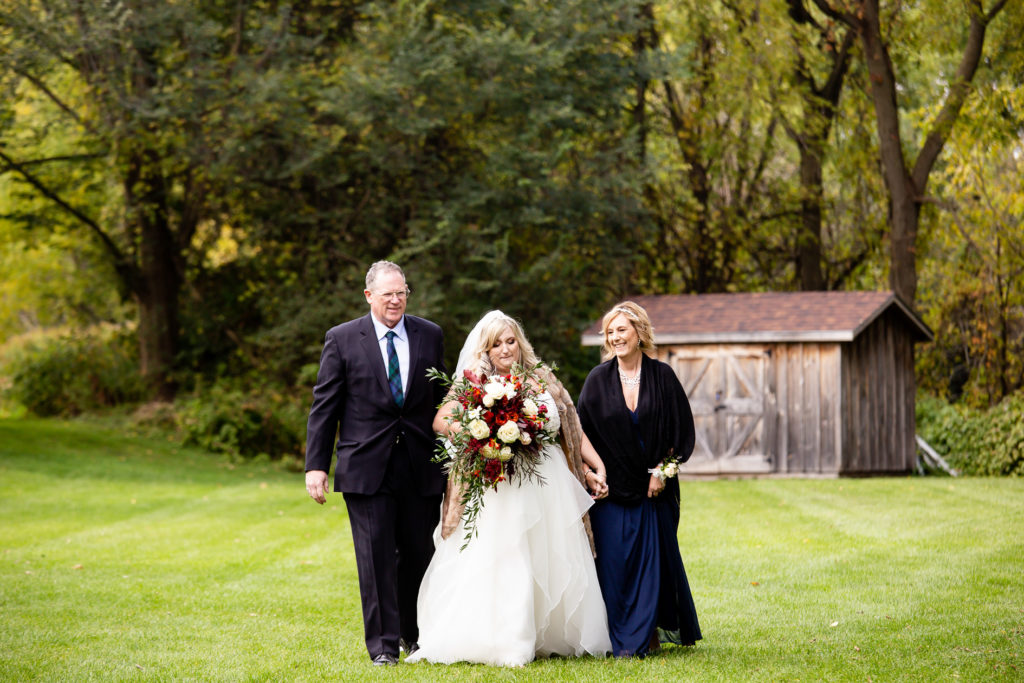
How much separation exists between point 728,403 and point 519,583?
14.1 m

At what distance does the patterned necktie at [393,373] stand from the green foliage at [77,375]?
786 inches

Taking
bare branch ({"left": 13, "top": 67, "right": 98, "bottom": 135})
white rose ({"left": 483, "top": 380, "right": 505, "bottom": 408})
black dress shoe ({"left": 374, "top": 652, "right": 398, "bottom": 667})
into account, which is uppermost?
bare branch ({"left": 13, "top": 67, "right": 98, "bottom": 135})

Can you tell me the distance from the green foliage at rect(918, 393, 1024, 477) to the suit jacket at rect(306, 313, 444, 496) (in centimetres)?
1659

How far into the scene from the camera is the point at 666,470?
6.59 meters

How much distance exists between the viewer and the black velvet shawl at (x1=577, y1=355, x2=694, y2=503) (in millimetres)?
6719

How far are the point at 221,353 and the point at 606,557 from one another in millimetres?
19697

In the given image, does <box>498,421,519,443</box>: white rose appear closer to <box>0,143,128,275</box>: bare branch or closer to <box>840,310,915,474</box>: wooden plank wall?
<box>840,310,915,474</box>: wooden plank wall

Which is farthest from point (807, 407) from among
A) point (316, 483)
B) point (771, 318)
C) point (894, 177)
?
point (316, 483)

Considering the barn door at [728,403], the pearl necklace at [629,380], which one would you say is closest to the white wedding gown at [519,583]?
the pearl necklace at [629,380]

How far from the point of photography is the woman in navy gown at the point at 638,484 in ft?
21.6

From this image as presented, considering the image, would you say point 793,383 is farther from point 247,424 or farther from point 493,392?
point 493,392

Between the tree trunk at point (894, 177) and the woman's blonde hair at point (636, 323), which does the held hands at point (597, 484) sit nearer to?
the woman's blonde hair at point (636, 323)

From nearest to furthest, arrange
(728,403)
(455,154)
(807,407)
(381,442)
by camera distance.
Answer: (381,442) < (807,407) < (728,403) < (455,154)

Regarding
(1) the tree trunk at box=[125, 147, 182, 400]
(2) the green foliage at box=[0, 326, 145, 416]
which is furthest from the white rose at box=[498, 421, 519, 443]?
(2) the green foliage at box=[0, 326, 145, 416]
